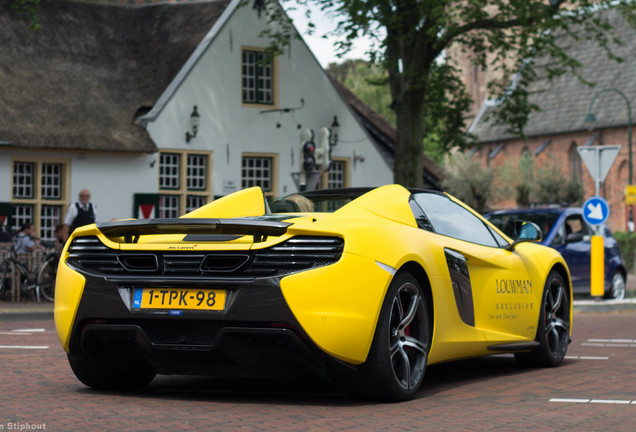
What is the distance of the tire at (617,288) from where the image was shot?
21.6 metres

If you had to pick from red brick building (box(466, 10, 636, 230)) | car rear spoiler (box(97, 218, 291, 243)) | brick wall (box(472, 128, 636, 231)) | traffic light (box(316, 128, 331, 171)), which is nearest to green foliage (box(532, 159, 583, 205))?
brick wall (box(472, 128, 636, 231))

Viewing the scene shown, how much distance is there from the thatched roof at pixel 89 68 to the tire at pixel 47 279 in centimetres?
585

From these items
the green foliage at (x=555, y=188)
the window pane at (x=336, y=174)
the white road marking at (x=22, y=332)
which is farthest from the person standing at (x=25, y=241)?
the green foliage at (x=555, y=188)

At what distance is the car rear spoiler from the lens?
6.65 metres

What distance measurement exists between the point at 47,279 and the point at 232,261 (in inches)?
611

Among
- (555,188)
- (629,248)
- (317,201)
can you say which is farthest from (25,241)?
(555,188)

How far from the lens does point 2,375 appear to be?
8.57m

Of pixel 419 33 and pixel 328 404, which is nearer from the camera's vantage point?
pixel 328 404

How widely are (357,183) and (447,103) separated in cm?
386

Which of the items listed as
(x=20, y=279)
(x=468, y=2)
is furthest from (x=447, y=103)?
(x=20, y=279)

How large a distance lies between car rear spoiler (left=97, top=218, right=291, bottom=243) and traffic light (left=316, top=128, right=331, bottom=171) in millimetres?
20310

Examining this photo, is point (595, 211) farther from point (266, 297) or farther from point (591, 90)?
point (591, 90)

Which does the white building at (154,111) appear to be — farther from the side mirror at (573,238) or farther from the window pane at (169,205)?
the side mirror at (573,238)

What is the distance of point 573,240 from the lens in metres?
20.5
